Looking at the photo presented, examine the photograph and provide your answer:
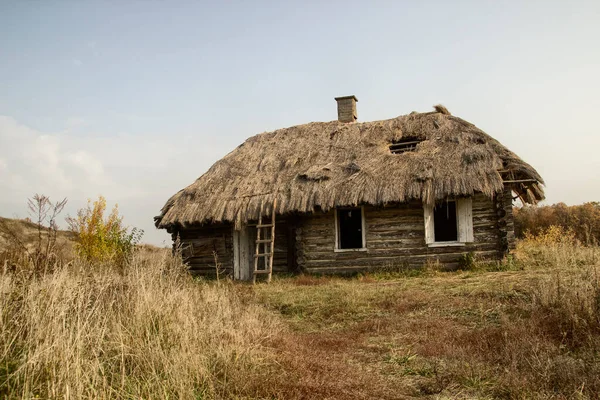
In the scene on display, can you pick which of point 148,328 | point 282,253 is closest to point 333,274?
point 282,253

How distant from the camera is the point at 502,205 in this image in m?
11.8

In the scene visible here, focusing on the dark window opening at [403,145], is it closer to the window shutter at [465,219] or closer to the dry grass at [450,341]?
the window shutter at [465,219]

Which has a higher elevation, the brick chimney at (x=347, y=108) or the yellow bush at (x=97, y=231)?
the brick chimney at (x=347, y=108)

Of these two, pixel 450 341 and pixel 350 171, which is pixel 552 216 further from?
pixel 450 341

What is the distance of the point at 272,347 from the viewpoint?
5.11 m

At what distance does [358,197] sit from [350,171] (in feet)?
4.04

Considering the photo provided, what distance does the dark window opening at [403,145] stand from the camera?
1394 cm

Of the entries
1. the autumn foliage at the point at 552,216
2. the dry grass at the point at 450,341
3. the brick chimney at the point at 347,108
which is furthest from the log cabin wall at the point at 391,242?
the autumn foliage at the point at 552,216

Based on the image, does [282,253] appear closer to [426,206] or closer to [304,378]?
[426,206]

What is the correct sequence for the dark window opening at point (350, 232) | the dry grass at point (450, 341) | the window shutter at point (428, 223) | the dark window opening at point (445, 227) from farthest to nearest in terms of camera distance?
the dark window opening at point (350, 232)
the dark window opening at point (445, 227)
the window shutter at point (428, 223)
the dry grass at point (450, 341)

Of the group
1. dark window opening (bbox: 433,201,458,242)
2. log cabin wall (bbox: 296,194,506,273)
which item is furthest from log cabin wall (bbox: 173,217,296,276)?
dark window opening (bbox: 433,201,458,242)

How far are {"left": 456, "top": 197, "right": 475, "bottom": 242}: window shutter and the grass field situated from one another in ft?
16.0

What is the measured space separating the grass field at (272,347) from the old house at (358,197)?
4.93 m

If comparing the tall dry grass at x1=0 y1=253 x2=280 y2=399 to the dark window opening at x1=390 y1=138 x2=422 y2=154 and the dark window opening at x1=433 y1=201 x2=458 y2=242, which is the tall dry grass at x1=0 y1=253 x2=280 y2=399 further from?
the dark window opening at x1=433 y1=201 x2=458 y2=242
